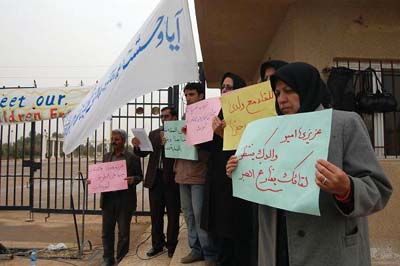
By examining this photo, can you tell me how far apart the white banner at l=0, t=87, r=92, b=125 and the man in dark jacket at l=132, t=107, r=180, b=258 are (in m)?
3.10

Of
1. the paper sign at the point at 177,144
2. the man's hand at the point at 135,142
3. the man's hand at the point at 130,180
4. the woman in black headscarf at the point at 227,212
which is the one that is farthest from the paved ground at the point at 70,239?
the man's hand at the point at 135,142

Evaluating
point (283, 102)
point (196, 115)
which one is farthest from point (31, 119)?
point (283, 102)

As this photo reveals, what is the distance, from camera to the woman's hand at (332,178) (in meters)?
1.20

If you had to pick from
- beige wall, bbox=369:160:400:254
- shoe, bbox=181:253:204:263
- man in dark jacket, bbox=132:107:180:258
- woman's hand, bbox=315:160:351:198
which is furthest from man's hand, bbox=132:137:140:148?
woman's hand, bbox=315:160:351:198

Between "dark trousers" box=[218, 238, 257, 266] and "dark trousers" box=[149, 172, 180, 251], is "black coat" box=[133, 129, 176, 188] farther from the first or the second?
"dark trousers" box=[218, 238, 257, 266]

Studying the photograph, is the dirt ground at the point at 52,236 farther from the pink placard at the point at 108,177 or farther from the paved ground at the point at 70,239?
the pink placard at the point at 108,177

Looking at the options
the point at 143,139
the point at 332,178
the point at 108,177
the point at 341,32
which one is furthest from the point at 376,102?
the point at 108,177

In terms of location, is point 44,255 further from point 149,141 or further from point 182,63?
point 182,63

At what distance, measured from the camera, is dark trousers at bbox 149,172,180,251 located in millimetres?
4215

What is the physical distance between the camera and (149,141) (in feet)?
14.7

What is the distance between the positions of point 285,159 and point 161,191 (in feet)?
10.3

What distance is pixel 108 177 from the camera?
4660 mm

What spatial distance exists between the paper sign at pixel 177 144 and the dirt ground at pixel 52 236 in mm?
2125

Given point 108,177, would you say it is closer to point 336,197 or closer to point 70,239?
point 70,239
